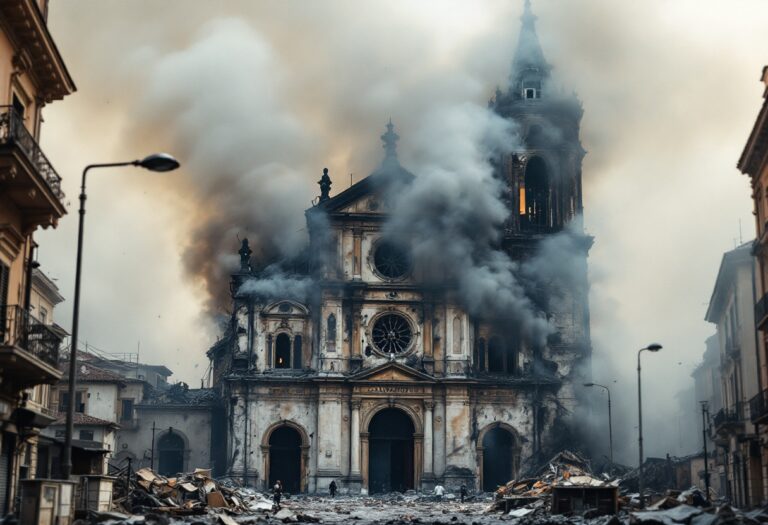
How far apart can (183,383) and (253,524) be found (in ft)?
123

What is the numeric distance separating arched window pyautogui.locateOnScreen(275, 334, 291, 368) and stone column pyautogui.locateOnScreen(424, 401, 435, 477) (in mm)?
7714

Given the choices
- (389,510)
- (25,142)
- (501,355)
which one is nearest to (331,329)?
(501,355)

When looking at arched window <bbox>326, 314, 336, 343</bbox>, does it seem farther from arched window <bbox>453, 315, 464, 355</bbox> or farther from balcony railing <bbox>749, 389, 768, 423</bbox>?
balcony railing <bbox>749, 389, 768, 423</bbox>

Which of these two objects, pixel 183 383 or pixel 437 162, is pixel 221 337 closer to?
pixel 183 383

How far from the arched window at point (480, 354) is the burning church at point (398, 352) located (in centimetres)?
9

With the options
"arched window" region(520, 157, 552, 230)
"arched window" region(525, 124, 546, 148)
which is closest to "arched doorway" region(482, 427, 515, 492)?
"arched window" region(520, 157, 552, 230)

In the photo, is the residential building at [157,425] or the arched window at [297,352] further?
the residential building at [157,425]

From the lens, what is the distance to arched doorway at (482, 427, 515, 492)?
6112cm

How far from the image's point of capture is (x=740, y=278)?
45781mm

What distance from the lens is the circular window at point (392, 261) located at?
6216 centimetres

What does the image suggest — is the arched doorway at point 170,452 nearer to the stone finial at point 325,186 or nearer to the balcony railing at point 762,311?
the stone finial at point 325,186

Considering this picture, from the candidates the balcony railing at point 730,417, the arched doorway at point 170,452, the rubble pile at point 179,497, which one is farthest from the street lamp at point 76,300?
the arched doorway at point 170,452

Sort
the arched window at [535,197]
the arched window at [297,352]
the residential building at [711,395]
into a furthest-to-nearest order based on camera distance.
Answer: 1. the arched window at [535,197]
2. the arched window at [297,352]
3. the residential building at [711,395]

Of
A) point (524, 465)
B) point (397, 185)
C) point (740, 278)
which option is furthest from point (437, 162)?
point (740, 278)
